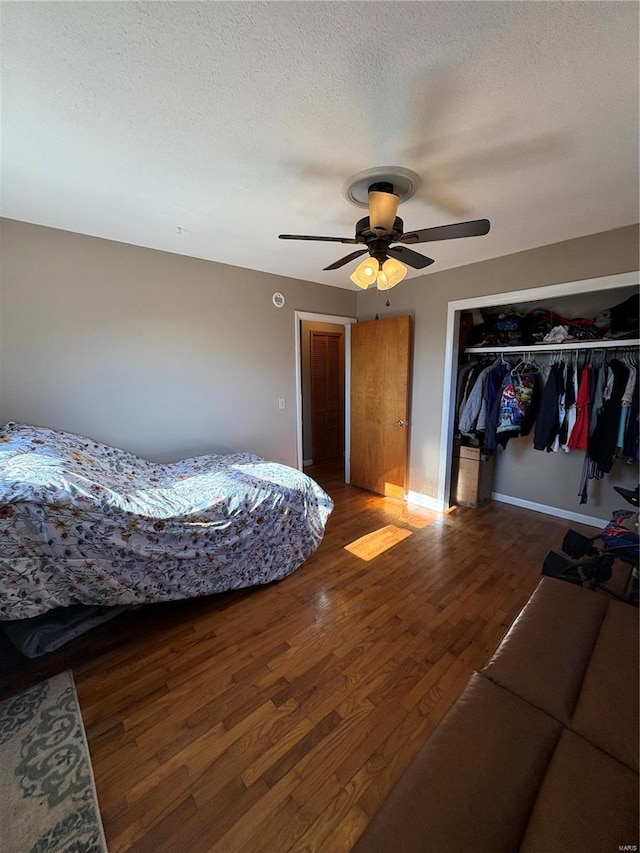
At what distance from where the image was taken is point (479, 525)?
111 inches

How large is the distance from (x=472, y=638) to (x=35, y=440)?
8.30ft

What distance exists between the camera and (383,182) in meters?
1.47

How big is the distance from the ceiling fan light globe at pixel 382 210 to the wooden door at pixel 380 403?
5.83 feet

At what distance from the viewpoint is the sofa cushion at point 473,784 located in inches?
22.0

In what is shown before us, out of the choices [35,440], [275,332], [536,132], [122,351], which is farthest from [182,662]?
[536,132]

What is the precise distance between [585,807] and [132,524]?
1.66m

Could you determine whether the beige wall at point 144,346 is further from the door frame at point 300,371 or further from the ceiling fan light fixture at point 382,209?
the ceiling fan light fixture at point 382,209

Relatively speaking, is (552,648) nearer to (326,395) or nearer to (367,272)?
(367,272)

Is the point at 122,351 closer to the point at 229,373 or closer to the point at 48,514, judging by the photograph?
the point at 229,373

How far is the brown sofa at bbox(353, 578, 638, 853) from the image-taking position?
53cm

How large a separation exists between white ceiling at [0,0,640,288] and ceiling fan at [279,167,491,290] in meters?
0.07

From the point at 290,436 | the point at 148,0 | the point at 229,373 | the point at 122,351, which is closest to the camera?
the point at 148,0

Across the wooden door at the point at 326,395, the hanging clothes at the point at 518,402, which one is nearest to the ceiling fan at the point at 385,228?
the hanging clothes at the point at 518,402

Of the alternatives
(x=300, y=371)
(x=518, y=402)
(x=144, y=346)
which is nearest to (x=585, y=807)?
(x=518, y=402)
